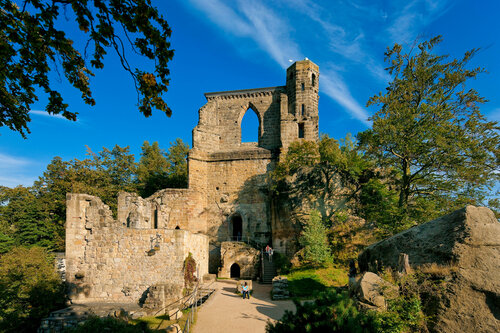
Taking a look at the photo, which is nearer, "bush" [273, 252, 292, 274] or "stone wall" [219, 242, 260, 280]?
"bush" [273, 252, 292, 274]

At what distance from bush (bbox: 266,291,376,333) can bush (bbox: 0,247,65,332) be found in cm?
1159

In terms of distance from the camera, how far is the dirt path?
841 cm

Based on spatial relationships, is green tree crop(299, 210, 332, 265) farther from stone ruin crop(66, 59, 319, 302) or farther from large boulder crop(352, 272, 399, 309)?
large boulder crop(352, 272, 399, 309)

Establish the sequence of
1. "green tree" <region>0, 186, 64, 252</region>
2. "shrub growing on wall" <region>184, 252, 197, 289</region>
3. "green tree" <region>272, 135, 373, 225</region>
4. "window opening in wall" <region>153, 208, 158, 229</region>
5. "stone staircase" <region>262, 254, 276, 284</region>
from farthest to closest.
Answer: "green tree" <region>0, 186, 64, 252</region> < "window opening in wall" <region>153, 208, 158, 229</region> < "green tree" <region>272, 135, 373, 225</region> < "stone staircase" <region>262, 254, 276, 284</region> < "shrub growing on wall" <region>184, 252, 197, 289</region>

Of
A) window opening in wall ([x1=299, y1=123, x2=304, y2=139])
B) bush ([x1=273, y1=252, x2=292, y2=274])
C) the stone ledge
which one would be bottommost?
bush ([x1=273, y1=252, x2=292, y2=274])

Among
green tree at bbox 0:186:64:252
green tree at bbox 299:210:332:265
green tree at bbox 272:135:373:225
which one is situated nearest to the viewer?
green tree at bbox 299:210:332:265

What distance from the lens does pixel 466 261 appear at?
573 centimetres

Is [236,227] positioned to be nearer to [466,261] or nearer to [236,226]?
[236,226]

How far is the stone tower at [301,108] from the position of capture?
22.5 meters

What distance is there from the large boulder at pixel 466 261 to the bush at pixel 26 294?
14.1 meters

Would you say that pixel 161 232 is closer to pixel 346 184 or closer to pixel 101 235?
pixel 101 235

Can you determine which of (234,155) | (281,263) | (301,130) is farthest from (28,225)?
(301,130)

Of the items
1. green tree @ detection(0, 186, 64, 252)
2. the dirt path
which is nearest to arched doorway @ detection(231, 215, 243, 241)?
the dirt path

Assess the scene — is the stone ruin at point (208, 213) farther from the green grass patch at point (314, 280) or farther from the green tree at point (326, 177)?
the green grass patch at point (314, 280)
